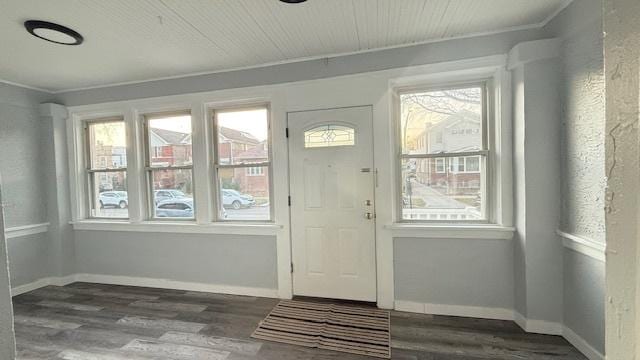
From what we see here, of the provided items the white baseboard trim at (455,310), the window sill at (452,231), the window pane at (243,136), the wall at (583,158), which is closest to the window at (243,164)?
the window pane at (243,136)

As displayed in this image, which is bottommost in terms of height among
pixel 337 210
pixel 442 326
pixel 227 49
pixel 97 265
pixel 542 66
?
pixel 442 326

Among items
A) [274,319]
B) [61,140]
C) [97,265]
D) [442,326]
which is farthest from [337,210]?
[61,140]

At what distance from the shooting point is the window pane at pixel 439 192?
2.78 metres

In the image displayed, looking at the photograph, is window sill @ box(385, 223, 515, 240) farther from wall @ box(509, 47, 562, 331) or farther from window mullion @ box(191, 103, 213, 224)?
window mullion @ box(191, 103, 213, 224)

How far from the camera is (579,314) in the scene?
213 cm

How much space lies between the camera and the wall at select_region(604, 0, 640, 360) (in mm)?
459

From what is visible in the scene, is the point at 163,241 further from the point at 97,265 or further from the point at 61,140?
the point at 61,140

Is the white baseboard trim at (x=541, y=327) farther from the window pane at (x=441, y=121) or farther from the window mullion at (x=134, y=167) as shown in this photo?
the window mullion at (x=134, y=167)

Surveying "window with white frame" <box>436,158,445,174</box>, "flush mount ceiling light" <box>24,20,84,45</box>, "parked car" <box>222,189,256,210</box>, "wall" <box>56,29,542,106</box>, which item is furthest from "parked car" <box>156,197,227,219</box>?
"window with white frame" <box>436,158,445,174</box>

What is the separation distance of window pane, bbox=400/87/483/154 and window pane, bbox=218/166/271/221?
1.61 metres

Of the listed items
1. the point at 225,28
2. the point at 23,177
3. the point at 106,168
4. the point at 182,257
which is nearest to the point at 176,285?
the point at 182,257

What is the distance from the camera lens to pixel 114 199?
380 centimetres

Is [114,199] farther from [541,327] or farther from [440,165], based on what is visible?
[541,327]

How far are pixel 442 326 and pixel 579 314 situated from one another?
0.98m
